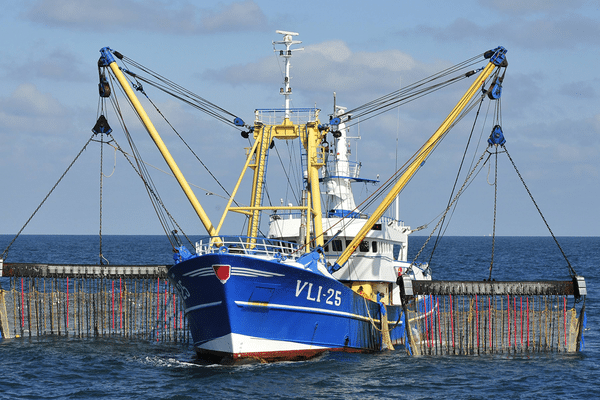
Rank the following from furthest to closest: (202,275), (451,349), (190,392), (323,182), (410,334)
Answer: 1. (323,182)
2. (451,349)
3. (410,334)
4. (202,275)
5. (190,392)

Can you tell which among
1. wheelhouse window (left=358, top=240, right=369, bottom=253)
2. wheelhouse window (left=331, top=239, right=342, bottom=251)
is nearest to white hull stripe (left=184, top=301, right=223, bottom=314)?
wheelhouse window (left=331, top=239, right=342, bottom=251)

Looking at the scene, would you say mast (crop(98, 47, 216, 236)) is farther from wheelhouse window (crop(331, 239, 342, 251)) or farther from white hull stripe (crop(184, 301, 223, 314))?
wheelhouse window (crop(331, 239, 342, 251))

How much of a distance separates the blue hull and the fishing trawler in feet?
0.12

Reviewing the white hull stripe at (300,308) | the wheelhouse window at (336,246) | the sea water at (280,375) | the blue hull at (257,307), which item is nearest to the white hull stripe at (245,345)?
the blue hull at (257,307)

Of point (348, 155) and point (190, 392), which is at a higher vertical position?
point (348, 155)

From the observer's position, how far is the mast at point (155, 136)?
100 feet

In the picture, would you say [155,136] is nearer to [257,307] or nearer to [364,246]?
[257,307]

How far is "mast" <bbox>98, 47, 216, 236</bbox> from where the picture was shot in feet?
100

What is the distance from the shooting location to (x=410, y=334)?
28.5 meters

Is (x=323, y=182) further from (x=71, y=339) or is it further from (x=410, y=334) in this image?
(x=71, y=339)

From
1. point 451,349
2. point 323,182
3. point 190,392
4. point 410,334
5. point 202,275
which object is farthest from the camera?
point 323,182

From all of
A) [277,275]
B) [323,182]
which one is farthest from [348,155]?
[277,275]

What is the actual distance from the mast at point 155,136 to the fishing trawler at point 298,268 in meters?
0.05

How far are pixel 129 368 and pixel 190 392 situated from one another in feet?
14.4
